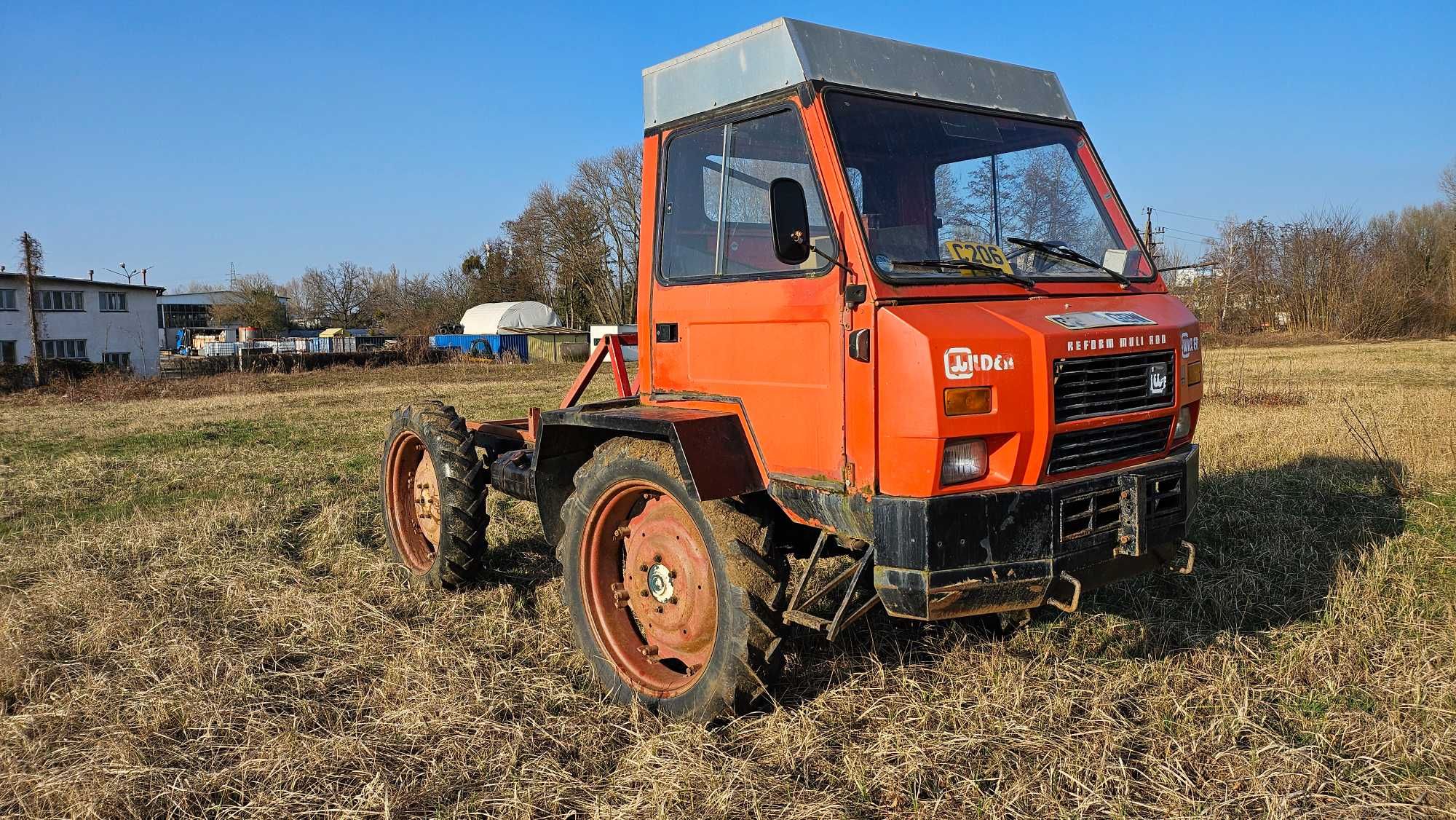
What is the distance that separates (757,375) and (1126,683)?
6.86 ft

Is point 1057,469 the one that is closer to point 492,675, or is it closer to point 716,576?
point 716,576

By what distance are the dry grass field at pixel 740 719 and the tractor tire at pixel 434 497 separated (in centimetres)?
20

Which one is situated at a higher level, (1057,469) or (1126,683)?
(1057,469)

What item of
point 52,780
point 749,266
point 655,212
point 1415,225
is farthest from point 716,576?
point 1415,225

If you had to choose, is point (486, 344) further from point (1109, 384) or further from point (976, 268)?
point (1109, 384)

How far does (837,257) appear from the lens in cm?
365

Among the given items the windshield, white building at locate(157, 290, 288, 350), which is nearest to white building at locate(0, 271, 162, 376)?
white building at locate(157, 290, 288, 350)

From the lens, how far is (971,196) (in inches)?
168

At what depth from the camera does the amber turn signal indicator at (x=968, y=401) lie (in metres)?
3.39

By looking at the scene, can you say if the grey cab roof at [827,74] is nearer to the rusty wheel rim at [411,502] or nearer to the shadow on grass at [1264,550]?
the shadow on grass at [1264,550]

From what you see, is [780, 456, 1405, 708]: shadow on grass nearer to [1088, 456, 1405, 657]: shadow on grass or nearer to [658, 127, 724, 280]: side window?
[1088, 456, 1405, 657]: shadow on grass

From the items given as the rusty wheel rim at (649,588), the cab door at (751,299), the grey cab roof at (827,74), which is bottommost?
the rusty wheel rim at (649,588)

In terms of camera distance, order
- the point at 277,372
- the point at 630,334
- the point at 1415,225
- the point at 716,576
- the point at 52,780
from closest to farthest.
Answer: the point at 52,780
the point at 716,576
the point at 630,334
the point at 277,372
the point at 1415,225

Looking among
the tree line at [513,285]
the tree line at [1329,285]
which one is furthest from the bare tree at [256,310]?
the tree line at [1329,285]
